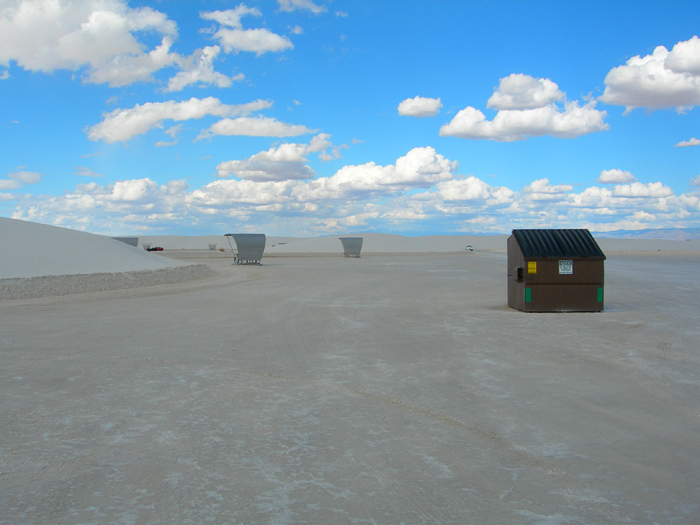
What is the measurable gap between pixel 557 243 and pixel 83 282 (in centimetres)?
1381

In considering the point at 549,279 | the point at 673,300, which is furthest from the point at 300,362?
the point at 673,300

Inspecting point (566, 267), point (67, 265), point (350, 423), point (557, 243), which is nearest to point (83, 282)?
point (67, 265)

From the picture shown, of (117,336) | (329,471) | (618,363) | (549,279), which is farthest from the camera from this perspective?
(549,279)

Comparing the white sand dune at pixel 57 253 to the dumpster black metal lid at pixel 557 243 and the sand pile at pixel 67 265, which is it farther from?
the dumpster black metal lid at pixel 557 243

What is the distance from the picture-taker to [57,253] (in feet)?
62.3

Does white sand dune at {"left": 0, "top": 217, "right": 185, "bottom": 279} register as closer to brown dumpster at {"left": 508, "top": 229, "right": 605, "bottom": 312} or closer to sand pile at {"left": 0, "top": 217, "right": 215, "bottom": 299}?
sand pile at {"left": 0, "top": 217, "right": 215, "bottom": 299}

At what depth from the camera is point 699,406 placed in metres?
5.60

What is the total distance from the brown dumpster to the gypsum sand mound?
12651 mm

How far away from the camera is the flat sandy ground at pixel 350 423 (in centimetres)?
352

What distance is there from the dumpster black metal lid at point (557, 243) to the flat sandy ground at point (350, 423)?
7.42ft

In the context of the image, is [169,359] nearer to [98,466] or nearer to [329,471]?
[98,466]

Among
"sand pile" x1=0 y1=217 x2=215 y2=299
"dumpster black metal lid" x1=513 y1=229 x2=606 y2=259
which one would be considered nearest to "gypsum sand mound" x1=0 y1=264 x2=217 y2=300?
"sand pile" x1=0 y1=217 x2=215 y2=299

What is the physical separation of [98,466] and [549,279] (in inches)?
420

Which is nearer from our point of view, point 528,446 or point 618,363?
point 528,446
